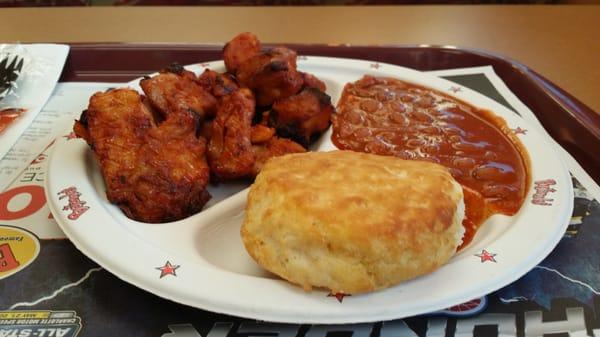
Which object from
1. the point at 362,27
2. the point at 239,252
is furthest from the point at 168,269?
the point at 362,27

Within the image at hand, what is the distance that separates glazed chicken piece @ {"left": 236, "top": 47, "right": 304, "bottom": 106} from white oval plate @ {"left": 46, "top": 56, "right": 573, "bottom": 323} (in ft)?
1.29

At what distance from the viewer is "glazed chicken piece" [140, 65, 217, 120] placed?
166 cm

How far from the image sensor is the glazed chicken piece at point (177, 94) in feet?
5.44

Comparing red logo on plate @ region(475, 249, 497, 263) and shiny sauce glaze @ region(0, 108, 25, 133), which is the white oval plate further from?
shiny sauce glaze @ region(0, 108, 25, 133)

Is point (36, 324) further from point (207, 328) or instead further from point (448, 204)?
point (448, 204)

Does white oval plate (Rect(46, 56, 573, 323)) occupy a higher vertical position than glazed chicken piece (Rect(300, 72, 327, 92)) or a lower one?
lower

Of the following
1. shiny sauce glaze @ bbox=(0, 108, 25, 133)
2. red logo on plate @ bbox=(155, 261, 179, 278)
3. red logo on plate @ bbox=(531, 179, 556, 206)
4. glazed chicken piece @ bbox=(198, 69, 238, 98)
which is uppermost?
red logo on plate @ bbox=(531, 179, 556, 206)

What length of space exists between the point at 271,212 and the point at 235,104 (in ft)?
2.18

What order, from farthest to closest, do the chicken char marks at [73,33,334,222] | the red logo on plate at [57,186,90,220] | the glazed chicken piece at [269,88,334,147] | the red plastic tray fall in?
the red plastic tray, the glazed chicken piece at [269,88,334,147], the chicken char marks at [73,33,334,222], the red logo on plate at [57,186,90,220]

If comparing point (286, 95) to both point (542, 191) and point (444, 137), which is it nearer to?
point (444, 137)

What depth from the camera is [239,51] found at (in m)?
2.00

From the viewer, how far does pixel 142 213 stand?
1437mm

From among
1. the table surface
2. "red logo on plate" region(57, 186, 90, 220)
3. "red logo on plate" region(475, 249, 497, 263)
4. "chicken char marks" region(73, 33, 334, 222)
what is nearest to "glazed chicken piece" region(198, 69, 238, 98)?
"chicken char marks" region(73, 33, 334, 222)

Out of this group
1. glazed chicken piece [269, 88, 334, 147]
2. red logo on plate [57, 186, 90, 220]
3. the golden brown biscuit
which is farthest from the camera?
glazed chicken piece [269, 88, 334, 147]
